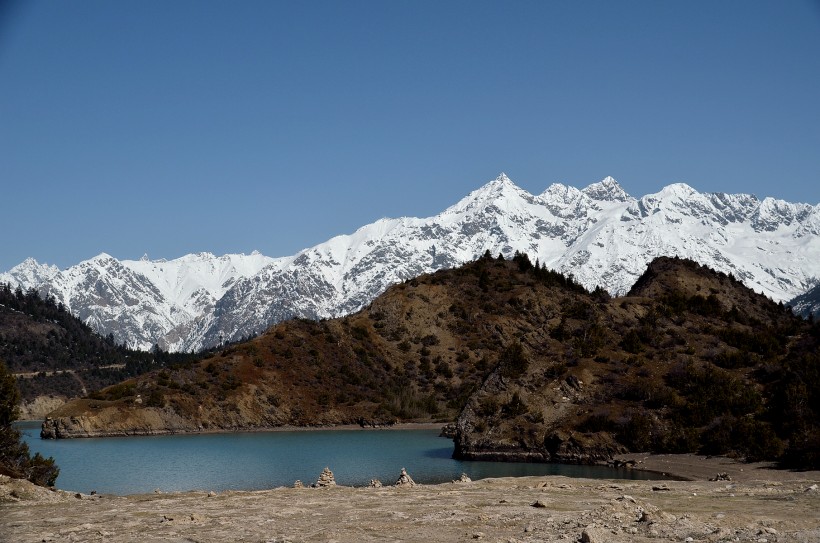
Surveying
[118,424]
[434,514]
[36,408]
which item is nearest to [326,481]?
[434,514]

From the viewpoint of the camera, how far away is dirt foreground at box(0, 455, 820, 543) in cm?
2442

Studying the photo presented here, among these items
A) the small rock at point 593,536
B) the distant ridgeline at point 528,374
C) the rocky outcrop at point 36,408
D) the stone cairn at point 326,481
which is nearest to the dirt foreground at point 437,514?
the small rock at point 593,536

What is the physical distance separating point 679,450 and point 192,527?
45.4 metres

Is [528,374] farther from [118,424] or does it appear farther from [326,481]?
[118,424]

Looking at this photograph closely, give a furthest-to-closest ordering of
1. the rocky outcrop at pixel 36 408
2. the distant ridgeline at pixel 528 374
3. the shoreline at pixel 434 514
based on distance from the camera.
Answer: the rocky outcrop at pixel 36 408 < the distant ridgeline at pixel 528 374 < the shoreline at pixel 434 514

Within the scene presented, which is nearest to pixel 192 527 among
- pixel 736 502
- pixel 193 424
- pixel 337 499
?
pixel 337 499

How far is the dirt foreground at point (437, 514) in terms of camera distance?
2442 centimetres

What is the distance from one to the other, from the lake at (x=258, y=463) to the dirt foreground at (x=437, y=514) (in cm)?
1812

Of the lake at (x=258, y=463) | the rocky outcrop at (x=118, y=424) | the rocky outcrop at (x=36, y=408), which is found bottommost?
the lake at (x=258, y=463)

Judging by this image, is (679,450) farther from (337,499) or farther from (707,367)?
(337,499)

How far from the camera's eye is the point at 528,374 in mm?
77375

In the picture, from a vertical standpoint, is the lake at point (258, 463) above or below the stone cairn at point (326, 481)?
below

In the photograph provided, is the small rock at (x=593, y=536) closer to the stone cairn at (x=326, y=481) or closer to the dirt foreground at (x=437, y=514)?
the dirt foreground at (x=437, y=514)

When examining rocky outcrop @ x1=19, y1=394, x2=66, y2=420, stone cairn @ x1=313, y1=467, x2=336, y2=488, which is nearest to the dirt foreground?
stone cairn @ x1=313, y1=467, x2=336, y2=488
